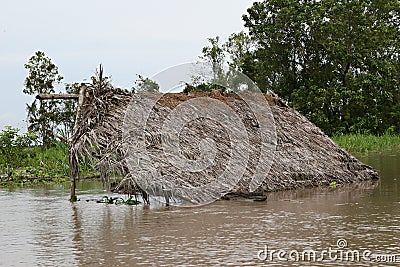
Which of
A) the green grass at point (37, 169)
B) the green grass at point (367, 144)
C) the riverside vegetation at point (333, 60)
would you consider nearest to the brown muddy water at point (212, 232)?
the green grass at point (37, 169)

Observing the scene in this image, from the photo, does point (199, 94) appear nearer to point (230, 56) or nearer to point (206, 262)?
point (206, 262)

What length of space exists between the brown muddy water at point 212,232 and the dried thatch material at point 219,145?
56 centimetres

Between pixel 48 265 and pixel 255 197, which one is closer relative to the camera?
pixel 48 265

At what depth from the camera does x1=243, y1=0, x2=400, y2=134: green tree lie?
26.1 meters

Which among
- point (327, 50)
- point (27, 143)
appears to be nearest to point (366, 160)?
point (27, 143)

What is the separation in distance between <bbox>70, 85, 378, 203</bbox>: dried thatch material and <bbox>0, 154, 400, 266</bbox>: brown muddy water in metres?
0.56

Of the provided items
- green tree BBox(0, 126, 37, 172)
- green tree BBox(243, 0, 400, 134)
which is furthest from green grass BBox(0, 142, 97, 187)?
green tree BBox(243, 0, 400, 134)

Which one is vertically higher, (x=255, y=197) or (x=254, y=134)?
(x=254, y=134)

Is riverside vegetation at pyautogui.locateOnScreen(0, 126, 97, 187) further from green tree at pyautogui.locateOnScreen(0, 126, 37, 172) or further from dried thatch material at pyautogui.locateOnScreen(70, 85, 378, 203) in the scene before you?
dried thatch material at pyautogui.locateOnScreen(70, 85, 378, 203)

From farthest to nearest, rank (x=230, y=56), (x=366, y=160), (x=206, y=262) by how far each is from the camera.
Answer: (x=230, y=56), (x=366, y=160), (x=206, y=262)

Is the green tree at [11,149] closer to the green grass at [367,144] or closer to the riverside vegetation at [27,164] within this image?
the riverside vegetation at [27,164]

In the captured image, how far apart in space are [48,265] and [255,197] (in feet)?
13.6

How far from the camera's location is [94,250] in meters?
6.25

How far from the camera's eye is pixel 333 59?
1059 inches
